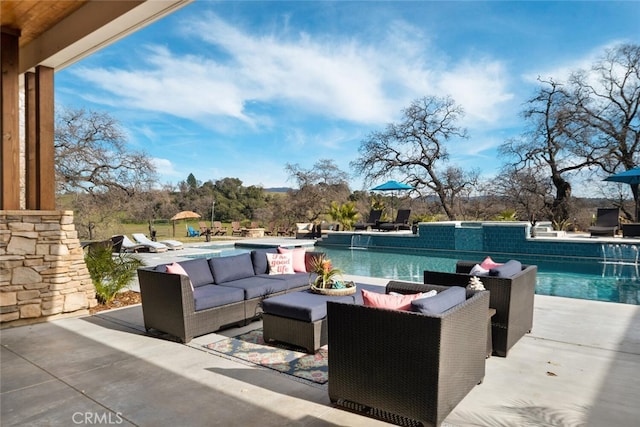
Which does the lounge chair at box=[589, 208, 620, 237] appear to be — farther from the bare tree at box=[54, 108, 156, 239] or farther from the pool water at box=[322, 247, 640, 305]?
the bare tree at box=[54, 108, 156, 239]

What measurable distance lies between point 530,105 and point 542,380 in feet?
60.0

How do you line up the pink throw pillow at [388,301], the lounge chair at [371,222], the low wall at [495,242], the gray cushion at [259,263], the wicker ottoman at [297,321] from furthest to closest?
1. the lounge chair at [371,222]
2. the low wall at [495,242]
3. the gray cushion at [259,263]
4. the wicker ottoman at [297,321]
5. the pink throw pillow at [388,301]

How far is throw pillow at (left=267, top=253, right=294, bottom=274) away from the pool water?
133 inches

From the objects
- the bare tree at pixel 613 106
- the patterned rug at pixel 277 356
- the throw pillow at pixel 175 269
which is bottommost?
the patterned rug at pixel 277 356

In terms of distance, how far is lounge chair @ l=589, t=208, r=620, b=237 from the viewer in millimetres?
12664

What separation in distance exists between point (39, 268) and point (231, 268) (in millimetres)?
2272

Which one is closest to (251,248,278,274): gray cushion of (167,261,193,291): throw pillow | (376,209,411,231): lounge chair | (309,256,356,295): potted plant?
(167,261,193,291): throw pillow

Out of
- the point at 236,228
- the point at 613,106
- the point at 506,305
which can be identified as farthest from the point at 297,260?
the point at 613,106

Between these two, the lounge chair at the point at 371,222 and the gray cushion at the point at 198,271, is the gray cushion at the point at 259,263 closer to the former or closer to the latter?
the gray cushion at the point at 198,271

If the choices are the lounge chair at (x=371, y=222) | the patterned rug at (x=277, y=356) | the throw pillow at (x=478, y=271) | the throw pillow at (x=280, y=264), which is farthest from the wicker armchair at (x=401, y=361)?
the lounge chair at (x=371, y=222)

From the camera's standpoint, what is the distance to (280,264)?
556 cm

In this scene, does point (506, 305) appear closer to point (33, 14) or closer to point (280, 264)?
point (280, 264)

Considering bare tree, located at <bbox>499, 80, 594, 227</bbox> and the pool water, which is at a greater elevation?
bare tree, located at <bbox>499, 80, 594, 227</bbox>

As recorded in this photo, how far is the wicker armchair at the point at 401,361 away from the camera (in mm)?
2275
